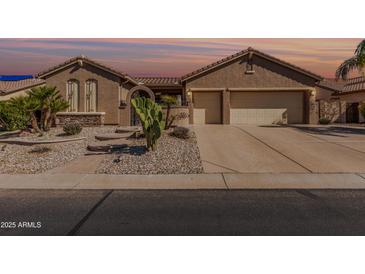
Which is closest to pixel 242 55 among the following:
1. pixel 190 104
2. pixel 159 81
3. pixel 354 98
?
pixel 190 104

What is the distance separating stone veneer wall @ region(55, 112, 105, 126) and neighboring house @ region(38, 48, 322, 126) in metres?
0.58

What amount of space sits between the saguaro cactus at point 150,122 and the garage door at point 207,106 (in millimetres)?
10994

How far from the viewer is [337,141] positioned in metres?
14.3

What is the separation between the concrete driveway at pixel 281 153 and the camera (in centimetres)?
954

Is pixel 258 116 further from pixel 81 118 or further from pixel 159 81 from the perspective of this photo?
pixel 81 118

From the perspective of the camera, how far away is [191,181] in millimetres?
8188

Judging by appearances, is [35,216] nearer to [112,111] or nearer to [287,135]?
[287,135]

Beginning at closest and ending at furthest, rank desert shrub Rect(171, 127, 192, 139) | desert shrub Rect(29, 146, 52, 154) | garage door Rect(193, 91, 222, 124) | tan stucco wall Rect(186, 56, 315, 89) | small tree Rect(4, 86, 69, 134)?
1. desert shrub Rect(29, 146, 52, 154)
2. desert shrub Rect(171, 127, 192, 139)
3. small tree Rect(4, 86, 69, 134)
4. tan stucco wall Rect(186, 56, 315, 89)
5. garage door Rect(193, 91, 222, 124)

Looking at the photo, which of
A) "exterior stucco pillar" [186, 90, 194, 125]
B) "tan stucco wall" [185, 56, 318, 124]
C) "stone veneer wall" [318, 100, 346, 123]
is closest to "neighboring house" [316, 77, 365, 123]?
"stone veneer wall" [318, 100, 346, 123]

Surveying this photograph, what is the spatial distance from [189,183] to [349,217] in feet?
12.8

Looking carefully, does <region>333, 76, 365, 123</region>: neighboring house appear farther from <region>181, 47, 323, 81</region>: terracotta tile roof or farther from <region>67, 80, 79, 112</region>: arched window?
<region>67, 80, 79, 112</region>: arched window

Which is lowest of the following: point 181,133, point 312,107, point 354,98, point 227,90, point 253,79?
point 181,133

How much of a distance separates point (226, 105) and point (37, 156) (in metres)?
14.9

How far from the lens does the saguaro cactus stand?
445 inches
